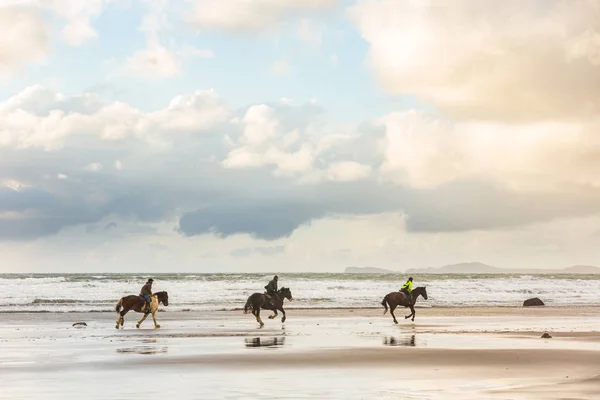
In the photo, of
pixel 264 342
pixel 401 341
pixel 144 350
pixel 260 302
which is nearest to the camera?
pixel 144 350

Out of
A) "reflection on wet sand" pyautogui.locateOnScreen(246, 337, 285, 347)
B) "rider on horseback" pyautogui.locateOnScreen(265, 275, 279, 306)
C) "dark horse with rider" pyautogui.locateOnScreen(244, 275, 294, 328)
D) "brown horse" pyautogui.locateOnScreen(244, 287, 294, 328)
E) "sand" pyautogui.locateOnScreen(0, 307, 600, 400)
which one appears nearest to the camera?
"sand" pyautogui.locateOnScreen(0, 307, 600, 400)

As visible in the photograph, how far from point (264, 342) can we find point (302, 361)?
6706 millimetres

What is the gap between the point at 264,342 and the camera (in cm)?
2847

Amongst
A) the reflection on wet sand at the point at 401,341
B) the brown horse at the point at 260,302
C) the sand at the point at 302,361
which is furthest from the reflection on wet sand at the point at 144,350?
the brown horse at the point at 260,302

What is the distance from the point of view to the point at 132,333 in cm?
3350

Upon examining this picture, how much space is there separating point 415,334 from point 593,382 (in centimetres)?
1559

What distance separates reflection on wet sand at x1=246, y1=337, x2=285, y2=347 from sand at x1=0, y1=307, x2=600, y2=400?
4 centimetres

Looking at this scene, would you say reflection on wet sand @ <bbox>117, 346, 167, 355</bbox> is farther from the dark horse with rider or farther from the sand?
the dark horse with rider

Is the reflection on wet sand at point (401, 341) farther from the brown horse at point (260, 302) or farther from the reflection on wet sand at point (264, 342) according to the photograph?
the brown horse at point (260, 302)

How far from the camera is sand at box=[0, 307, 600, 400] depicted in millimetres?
15914

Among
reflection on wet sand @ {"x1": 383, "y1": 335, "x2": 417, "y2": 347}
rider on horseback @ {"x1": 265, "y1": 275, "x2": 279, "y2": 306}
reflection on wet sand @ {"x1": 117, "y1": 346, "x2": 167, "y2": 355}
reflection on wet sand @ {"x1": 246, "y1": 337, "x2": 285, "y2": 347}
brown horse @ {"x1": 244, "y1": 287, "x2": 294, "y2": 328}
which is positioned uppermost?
rider on horseback @ {"x1": 265, "y1": 275, "x2": 279, "y2": 306}

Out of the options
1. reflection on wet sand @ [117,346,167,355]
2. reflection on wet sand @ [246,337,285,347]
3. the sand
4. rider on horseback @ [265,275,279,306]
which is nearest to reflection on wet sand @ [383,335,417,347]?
the sand

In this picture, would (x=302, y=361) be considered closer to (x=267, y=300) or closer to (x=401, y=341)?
(x=401, y=341)

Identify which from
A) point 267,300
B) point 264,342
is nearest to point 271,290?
point 267,300
